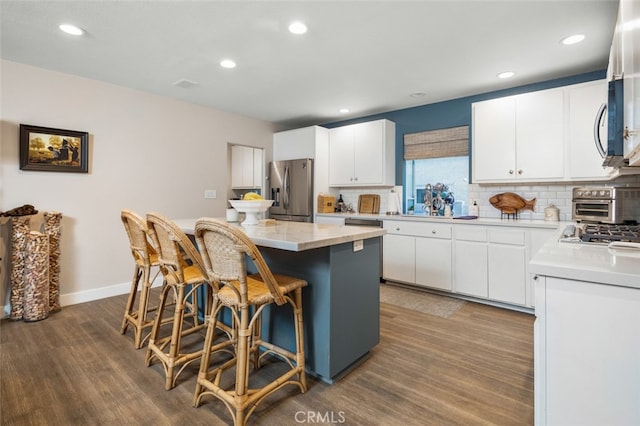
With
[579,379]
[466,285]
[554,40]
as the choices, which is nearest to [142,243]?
[579,379]

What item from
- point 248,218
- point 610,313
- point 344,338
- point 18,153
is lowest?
point 344,338

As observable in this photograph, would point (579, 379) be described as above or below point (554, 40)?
below

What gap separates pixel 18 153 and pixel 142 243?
6.50 ft

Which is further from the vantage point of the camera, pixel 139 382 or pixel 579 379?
pixel 139 382

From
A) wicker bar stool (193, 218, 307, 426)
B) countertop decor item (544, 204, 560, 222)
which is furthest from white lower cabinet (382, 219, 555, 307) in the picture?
wicker bar stool (193, 218, 307, 426)

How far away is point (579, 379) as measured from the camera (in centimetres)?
105

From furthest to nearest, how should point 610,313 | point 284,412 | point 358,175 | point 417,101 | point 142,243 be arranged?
point 358,175, point 417,101, point 142,243, point 284,412, point 610,313

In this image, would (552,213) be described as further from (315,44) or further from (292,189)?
(292,189)

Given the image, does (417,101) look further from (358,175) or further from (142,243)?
(142,243)

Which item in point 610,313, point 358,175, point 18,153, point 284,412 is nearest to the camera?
point 610,313

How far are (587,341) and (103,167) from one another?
4278 millimetres

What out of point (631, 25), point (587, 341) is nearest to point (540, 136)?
point (631, 25)

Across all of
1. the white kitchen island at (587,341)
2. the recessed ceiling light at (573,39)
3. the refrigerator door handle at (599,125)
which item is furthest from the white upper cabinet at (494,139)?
the white kitchen island at (587,341)

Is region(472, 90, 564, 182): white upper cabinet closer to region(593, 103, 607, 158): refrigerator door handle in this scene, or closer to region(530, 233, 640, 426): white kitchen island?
region(593, 103, 607, 158): refrigerator door handle
